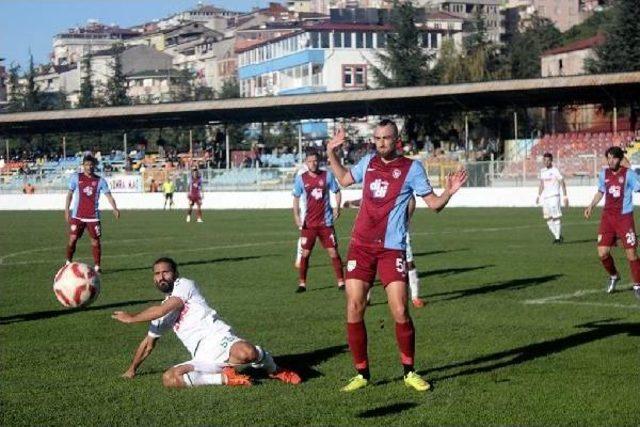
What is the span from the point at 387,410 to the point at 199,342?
82.1 inches

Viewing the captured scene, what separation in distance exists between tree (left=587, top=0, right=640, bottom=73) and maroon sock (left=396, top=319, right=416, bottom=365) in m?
78.3

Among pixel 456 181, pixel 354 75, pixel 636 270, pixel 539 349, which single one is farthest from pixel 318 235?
pixel 354 75

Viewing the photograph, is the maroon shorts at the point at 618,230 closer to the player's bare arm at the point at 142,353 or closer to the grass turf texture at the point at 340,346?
the grass turf texture at the point at 340,346

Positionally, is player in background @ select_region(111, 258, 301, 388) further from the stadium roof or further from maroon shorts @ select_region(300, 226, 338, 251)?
the stadium roof

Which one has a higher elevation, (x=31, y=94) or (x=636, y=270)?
(x=31, y=94)

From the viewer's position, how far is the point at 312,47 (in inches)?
4798

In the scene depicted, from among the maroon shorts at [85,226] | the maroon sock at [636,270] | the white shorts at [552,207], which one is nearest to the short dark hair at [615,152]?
the maroon sock at [636,270]

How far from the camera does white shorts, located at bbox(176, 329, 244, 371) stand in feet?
34.8

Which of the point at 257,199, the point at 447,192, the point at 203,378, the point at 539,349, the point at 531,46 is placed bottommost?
the point at 257,199

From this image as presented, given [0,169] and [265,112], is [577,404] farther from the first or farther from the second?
[0,169]

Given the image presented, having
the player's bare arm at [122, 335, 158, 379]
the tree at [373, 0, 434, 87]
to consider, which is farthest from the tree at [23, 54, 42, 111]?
the player's bare arm at [122, 335, 158, 379]

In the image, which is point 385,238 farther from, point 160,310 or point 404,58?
point 404,58

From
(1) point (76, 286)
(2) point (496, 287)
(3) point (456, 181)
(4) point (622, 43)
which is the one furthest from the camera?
(4) point (622, 43)

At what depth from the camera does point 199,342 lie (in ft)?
35.2
